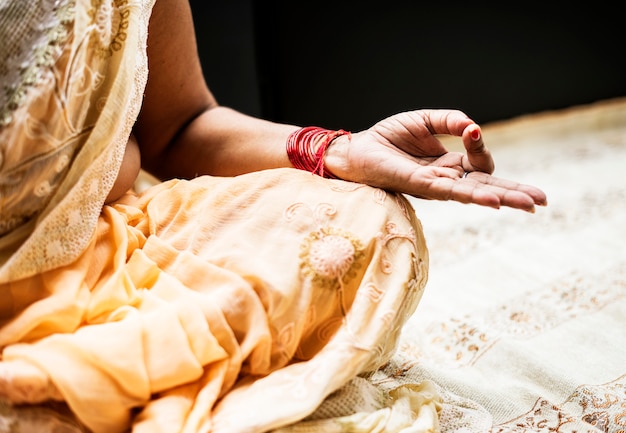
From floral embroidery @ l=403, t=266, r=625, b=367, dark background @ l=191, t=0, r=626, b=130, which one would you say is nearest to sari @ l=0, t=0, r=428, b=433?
floral embroidery @ l=403, t=266, r=625, b=367

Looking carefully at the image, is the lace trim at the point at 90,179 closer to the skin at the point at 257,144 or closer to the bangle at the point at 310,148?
the skin at the point at 257,144

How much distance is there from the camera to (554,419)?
0.74 m

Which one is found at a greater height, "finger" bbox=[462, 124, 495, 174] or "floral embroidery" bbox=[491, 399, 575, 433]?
"finger" bbox=[462, 124, 495, 174]

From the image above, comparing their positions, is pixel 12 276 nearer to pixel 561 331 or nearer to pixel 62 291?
pixel 62 291

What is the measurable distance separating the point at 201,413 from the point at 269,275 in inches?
5.4

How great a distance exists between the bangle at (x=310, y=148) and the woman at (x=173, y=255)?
0.04 meters

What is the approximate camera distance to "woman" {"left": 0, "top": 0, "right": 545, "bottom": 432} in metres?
0.53

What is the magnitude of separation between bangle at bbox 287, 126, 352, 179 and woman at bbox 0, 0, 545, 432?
4 centimetres

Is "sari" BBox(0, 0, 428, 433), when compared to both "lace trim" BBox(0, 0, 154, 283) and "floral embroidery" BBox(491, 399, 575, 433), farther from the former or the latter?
"floral embroidery" BBox(491, 399, 575, 433)

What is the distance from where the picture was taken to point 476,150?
0.65 m

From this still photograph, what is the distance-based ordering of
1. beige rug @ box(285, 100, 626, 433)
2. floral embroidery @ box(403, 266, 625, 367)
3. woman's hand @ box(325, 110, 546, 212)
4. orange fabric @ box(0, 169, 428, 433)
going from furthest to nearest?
floral embroidery @ box(403, 266, 625, 367), beige rug @ box(285, 100, 626, 433), woman's hand @ box(325, 110, 546, 212), orange fabric @ box(0, 169, 428, 433)

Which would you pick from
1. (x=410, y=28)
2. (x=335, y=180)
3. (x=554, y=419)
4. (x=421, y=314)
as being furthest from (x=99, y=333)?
(x=410, y=28)

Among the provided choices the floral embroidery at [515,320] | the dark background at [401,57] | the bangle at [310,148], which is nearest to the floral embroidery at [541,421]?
the floral embroidery at [515,320]

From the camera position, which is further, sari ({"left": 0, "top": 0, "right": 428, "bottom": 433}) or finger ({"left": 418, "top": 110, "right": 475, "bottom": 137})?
finger ({"left": 418, "top": 110, "right": 475, "bottom": 137})
